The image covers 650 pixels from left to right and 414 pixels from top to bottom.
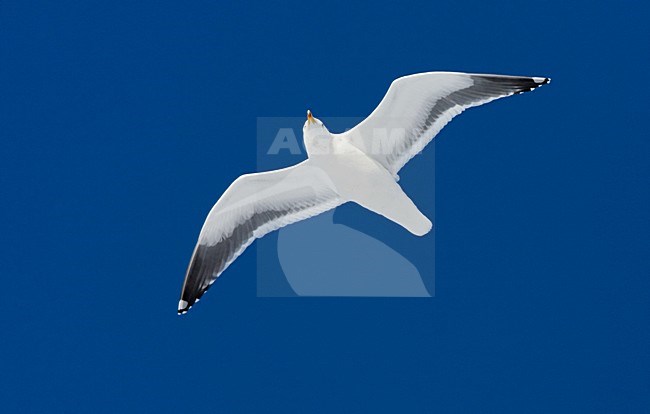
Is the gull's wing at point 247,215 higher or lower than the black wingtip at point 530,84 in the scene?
lower

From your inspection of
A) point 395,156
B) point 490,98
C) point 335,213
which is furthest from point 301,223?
point 490,98

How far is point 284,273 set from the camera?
37.9 ft

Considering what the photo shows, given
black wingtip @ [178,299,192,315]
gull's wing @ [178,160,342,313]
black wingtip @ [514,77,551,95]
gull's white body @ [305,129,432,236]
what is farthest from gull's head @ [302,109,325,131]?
black wingtip @ [178,299,192,315]

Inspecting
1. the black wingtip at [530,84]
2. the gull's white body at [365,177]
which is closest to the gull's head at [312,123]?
the gull's white body at [365,177]

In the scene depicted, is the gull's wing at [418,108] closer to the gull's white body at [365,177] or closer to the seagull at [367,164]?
the seagull at [367,164]

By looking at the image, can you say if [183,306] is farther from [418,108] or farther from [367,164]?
[418,108]

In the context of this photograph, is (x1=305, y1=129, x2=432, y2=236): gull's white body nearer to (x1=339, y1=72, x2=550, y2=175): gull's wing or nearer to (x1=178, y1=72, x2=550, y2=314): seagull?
(x1=178, y1=72, x2=550, y2=314): seagull

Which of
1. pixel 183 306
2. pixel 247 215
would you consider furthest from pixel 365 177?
pixel 183 306

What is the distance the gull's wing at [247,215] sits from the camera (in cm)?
1102

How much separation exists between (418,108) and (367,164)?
23.9 inches

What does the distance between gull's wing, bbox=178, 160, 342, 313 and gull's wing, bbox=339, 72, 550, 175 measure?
538 mm

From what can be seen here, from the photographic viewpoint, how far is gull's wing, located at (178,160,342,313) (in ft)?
36.1

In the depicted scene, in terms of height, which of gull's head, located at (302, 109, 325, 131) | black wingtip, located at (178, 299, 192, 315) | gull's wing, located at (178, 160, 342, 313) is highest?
gull's head, located at (302, 109, 325, 131)

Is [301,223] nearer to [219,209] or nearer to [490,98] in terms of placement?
[219,209]
